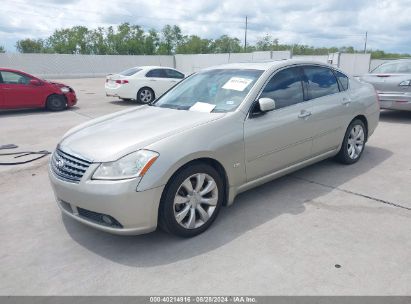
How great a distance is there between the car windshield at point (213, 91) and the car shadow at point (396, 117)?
644 centimetres

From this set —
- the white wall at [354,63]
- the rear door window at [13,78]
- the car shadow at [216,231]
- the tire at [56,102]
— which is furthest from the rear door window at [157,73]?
the white wall at [354,63]

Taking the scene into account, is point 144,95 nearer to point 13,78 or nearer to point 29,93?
point 29,93

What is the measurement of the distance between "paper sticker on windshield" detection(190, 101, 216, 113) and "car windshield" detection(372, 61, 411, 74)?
7114 mm

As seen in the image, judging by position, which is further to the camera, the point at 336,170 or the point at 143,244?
the point at 336,170

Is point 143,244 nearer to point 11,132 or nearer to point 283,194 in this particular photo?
point 283,194

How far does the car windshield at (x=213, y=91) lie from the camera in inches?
149

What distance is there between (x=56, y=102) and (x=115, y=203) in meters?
9.76

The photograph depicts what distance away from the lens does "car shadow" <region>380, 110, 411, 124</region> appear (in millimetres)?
8906

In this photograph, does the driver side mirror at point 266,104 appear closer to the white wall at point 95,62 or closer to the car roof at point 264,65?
the car roof at point 264,65

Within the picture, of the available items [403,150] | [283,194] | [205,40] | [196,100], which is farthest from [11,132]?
[205,40]

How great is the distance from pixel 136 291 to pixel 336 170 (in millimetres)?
3587

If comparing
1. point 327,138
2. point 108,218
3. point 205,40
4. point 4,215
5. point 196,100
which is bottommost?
point 4,215

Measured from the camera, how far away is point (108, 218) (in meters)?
2.97

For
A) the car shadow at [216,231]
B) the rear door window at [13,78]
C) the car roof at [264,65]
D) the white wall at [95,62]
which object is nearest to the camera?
the car shadow at [216,231]
